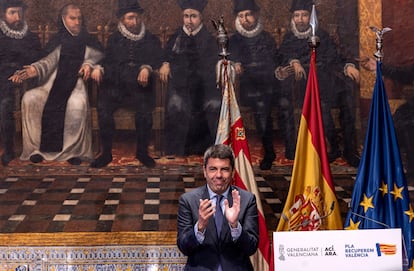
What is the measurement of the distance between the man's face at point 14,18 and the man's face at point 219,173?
525 cm

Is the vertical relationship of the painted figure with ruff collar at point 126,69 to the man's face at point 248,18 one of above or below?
below

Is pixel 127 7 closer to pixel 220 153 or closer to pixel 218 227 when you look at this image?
pixel 220 153

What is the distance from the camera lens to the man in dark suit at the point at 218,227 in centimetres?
381

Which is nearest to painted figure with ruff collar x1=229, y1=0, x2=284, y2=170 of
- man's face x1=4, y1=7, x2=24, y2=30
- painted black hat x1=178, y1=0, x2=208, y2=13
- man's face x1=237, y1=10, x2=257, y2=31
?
man's face x1=237, y1=10, x2=257, y2=31

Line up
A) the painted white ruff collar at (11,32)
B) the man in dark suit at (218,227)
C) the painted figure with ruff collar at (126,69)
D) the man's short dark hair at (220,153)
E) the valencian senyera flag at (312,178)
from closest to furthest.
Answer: the man in dark suit at (218,227) < the man's short dark hair at (220,153) < the valencian senyera flag at (312,178) < the painted white ruff collar at (11,32) < the painted figure with ruff collar at (126,69)

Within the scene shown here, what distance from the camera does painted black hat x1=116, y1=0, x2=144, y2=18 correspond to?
8.39 meters

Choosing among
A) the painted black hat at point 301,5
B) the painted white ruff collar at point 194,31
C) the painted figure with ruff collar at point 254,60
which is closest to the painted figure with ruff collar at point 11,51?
the painted white ruff collar at point 194,31

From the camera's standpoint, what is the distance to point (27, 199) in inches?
305

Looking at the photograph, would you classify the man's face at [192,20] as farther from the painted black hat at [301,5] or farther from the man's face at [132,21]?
the painted black hat at [301,5]

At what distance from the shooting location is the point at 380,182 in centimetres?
600

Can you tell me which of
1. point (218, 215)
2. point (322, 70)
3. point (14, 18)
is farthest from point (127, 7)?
point (218, 215)

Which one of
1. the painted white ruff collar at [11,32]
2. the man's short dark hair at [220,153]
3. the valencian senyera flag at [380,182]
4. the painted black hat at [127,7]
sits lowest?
the valencian senyera flag at [380,182]

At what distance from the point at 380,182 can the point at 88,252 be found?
3.26 m

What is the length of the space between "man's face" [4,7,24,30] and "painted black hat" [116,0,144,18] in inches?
50.2
